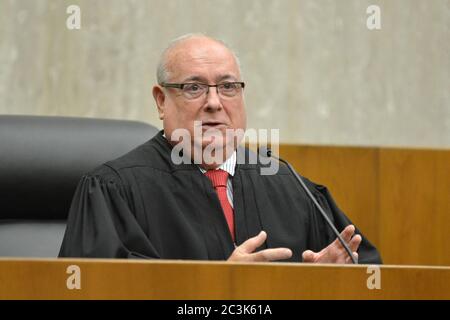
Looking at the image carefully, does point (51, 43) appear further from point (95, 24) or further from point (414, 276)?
point (414, 276)

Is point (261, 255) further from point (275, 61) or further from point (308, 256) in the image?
point (275, 61)

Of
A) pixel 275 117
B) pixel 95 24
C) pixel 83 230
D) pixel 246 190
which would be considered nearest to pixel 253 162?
pixel 246 190

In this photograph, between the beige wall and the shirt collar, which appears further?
the beige wall

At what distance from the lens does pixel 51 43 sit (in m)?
4.16

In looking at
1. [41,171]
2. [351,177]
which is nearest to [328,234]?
[351,177]

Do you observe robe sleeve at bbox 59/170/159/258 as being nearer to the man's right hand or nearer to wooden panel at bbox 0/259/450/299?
the man's right hand

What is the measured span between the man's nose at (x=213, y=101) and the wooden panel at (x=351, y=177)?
80cm

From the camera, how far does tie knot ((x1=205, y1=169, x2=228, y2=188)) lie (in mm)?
2943

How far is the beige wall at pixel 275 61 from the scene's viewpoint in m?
4.16

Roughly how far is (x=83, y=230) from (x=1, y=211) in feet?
1.48

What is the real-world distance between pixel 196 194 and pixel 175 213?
0.11 m

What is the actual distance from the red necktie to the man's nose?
200 mm

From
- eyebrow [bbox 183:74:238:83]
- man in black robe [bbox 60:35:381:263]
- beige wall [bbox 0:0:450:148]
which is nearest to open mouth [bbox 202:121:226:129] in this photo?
man in black robe [bbox 60:35:381:263]
